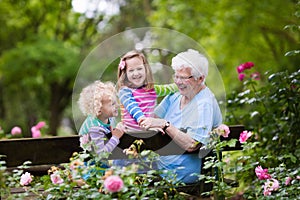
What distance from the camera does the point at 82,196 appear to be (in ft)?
8.70

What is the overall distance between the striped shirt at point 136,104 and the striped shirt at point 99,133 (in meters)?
0.12

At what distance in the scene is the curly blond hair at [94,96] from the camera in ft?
9.87

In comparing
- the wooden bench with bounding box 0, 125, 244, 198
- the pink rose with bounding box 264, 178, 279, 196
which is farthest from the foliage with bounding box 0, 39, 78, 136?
the pink rose with bounding box 264, 178, 279, 196

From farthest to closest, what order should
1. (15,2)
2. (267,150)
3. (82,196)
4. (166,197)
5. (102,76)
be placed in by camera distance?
(15,2) → (267,150) → (102,76) → (166,197) → (82,196)

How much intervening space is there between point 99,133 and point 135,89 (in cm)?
32

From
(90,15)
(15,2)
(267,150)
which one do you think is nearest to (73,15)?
(90,15)

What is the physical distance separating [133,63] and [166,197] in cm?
78

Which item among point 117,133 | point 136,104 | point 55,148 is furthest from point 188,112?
point 55,148

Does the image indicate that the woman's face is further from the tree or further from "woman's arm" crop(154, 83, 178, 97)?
the tree

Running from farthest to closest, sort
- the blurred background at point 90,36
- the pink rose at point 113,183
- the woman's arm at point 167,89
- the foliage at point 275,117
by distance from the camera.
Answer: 1. the blurred background at point 90,36
2. the foliage at point 275,117
3. the woman's arm at point 167,89
4. the pink rose at point 113,183

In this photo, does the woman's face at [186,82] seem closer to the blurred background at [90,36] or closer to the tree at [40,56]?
the blurred background at [90,36]

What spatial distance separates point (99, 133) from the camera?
3.00 metres

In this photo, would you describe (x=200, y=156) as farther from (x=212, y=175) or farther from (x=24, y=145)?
(x=24, y=145)

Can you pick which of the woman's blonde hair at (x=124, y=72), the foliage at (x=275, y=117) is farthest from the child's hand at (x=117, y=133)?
the foliage at (x=275, y=117)
